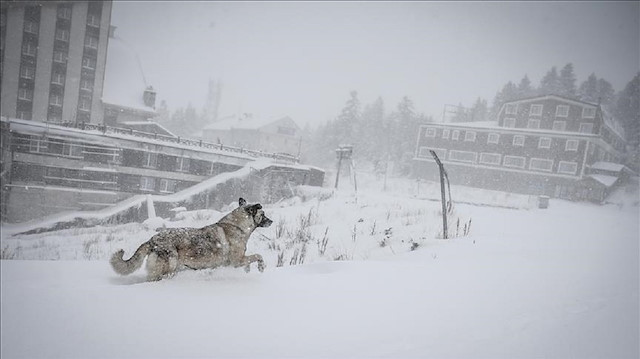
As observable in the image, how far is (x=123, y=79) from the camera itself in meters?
40.1

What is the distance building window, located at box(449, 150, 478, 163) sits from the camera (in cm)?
1343

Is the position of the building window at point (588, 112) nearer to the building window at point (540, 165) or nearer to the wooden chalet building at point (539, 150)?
the wooden chalet building at point (539, 150)

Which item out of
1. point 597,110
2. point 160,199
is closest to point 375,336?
point 597,110

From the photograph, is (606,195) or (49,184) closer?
(606,195)

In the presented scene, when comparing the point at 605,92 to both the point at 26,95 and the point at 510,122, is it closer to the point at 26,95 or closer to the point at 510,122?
the point at 510,122

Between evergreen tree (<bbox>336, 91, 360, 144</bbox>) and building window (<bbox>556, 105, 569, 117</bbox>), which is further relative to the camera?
evergreen tree (<bbox>336, 91, 360, 144</bbox>)

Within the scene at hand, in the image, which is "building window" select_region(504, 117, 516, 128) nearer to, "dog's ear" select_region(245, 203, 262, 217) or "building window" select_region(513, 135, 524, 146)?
"building window" select_region(513, 135, 524, 146)

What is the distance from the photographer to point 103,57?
35.9m

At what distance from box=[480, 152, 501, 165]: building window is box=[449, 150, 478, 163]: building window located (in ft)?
0.99

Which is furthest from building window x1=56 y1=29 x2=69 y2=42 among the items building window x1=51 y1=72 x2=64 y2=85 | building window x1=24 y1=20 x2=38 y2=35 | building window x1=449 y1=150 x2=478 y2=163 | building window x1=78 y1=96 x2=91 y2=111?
building window x1=449 y1=150 x2=478 y2=163

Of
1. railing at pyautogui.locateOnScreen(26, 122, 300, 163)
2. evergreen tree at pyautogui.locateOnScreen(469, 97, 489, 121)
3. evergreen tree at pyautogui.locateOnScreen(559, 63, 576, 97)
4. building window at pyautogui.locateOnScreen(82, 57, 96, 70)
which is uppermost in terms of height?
building window at pyautogui.locateOnScreen(82, 57, 96, 70)

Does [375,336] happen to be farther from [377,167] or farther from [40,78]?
[40,78]

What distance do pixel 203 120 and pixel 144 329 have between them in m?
74.0

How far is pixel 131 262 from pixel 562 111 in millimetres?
16722
